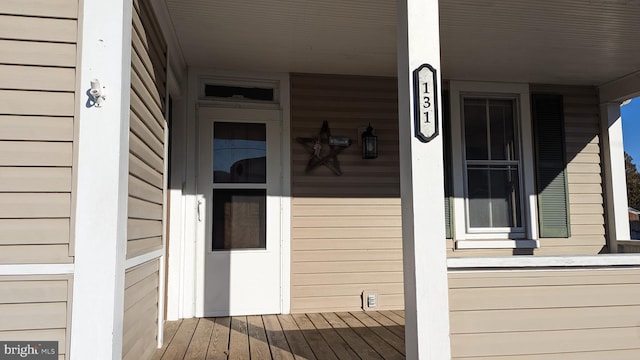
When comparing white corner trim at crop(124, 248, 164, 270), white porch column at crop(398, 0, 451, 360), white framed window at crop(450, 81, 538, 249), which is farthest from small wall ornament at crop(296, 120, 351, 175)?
white porch column at crop(398, 0, 451, 360)

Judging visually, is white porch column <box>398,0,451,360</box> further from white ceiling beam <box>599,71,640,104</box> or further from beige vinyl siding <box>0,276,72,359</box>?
white ceiling beam <box>599,71,640,104</box>

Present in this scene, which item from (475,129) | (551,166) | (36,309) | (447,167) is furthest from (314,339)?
(551,166)

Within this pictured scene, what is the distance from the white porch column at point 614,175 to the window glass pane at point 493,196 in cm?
97

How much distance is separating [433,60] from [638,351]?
2003 millimetres

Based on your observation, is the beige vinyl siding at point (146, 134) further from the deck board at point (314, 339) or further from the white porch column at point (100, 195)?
the deck board at point (314, 339)

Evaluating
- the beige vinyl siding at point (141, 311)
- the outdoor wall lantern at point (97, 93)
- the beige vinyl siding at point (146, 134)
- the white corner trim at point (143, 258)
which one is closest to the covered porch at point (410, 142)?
Result: the beige vinyl siding at point (146, 134)

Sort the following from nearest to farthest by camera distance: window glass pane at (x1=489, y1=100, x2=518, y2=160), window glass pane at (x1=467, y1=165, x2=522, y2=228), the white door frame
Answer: the white door frame
window glass pane at (x1=467, y1=165, x2=522, y2=228)
window glass pane at (x1=489, y1=100, x2=518, y2=160)

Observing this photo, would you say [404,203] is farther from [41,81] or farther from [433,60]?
[41,81]

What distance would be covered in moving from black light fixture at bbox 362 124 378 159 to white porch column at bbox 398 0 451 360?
1952 mm

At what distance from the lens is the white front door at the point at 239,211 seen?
12.8 ft

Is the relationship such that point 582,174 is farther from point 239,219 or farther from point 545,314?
point 239,219

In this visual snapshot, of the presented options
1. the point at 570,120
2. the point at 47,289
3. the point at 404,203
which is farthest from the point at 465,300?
the point at 570,120

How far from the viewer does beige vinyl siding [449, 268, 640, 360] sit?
2.23 meters

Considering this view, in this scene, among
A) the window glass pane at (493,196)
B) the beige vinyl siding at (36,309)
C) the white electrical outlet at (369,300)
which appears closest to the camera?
the beige vinyl siding at (36,309)
